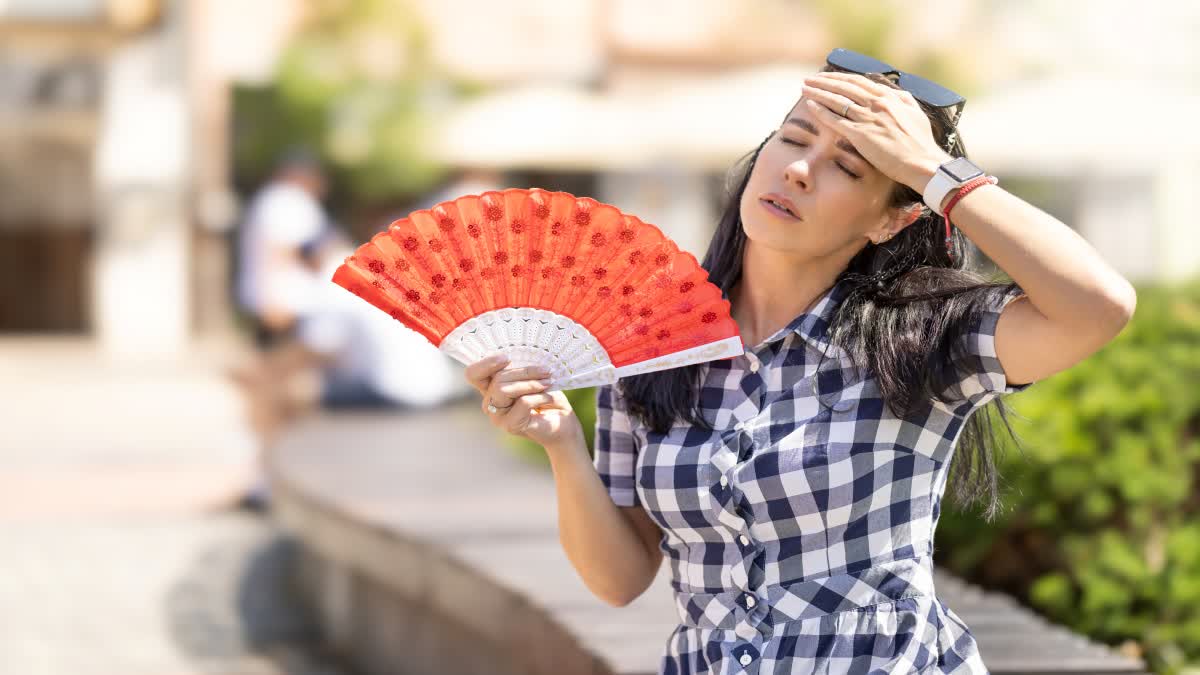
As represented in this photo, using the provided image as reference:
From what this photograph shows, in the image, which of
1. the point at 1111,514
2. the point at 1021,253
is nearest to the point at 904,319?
the point at 1021,253

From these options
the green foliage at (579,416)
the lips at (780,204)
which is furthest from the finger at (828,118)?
the green foliage at (579,416)

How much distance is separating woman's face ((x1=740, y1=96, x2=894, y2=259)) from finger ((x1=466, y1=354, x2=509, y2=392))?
1.21ft

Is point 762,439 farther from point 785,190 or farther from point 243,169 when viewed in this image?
point 243,169

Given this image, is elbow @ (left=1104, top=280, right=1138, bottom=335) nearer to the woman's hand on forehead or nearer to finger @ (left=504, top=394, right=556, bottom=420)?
the woman's hand on forehead

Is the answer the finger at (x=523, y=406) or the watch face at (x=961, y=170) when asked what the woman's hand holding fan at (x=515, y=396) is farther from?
the watch face at (x=961, y=170)

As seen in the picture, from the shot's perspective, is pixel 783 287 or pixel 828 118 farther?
pixel 783 287

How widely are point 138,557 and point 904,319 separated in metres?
4.98

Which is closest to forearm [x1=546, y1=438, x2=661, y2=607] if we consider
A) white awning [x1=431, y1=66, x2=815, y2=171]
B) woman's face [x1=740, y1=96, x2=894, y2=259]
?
woman's face [x1=740, y1=96, x2=894, y2=259]

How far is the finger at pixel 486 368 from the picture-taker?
73.5 inches

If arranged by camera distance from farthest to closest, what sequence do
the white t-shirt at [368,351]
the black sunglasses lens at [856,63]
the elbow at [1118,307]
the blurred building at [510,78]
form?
the blurred building at [510,78]
the white t-shirt at [368,351]
the black sunglasses lens at [856,63]
the elbow at [1118,307]

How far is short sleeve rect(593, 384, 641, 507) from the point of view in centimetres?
204

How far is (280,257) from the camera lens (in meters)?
7.21

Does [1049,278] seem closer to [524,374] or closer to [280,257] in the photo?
[524,374]

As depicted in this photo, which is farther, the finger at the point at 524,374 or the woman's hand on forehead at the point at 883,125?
the finger at the point at 524,374
